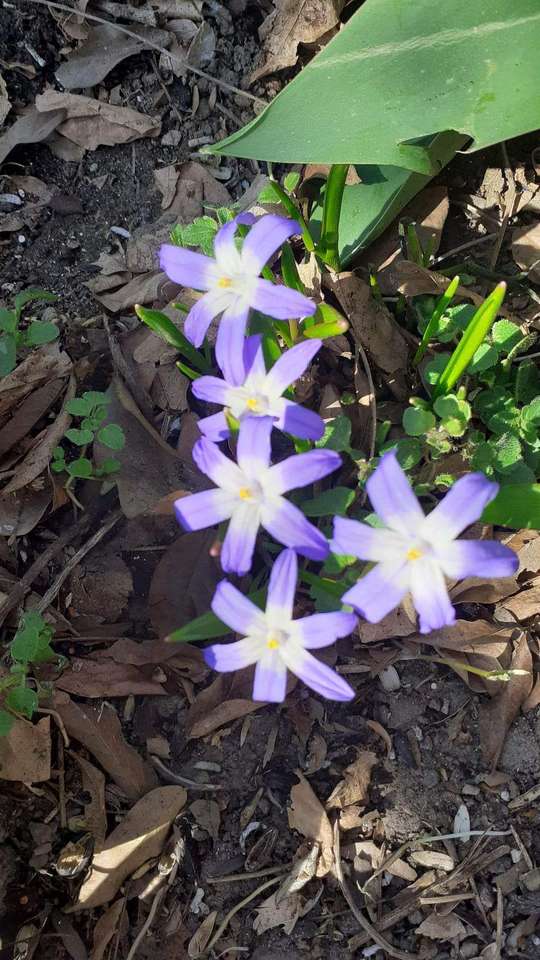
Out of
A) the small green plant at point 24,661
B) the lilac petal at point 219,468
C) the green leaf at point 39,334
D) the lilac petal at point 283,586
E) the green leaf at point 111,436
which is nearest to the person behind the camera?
the lilac petal at point 283,586

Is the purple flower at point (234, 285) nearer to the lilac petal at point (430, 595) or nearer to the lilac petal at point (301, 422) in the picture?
the lilac petal at point (301, 422)

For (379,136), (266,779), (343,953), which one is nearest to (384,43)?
(379,136)

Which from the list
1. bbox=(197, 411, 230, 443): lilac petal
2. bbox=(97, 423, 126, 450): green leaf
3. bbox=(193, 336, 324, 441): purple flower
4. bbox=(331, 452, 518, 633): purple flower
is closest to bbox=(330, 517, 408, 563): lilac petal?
bbox=(331, 452, 518, 633): purple flower

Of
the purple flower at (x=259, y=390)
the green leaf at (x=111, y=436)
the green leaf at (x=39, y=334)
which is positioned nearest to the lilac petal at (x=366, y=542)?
the purple flower at (x=259, y=390)

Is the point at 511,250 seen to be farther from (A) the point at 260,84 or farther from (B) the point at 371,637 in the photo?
(B) the point at 371,637

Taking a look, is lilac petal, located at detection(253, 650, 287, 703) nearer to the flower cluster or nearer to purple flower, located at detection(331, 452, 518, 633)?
the flower cluster

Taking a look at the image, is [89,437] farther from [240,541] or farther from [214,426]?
[240,541]

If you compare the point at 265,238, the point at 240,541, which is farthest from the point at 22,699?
the point at 265,238

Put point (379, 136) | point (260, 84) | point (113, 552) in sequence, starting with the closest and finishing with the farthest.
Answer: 1. point (379, 136)
2. point (113, 552)
3. point (260, 84)
